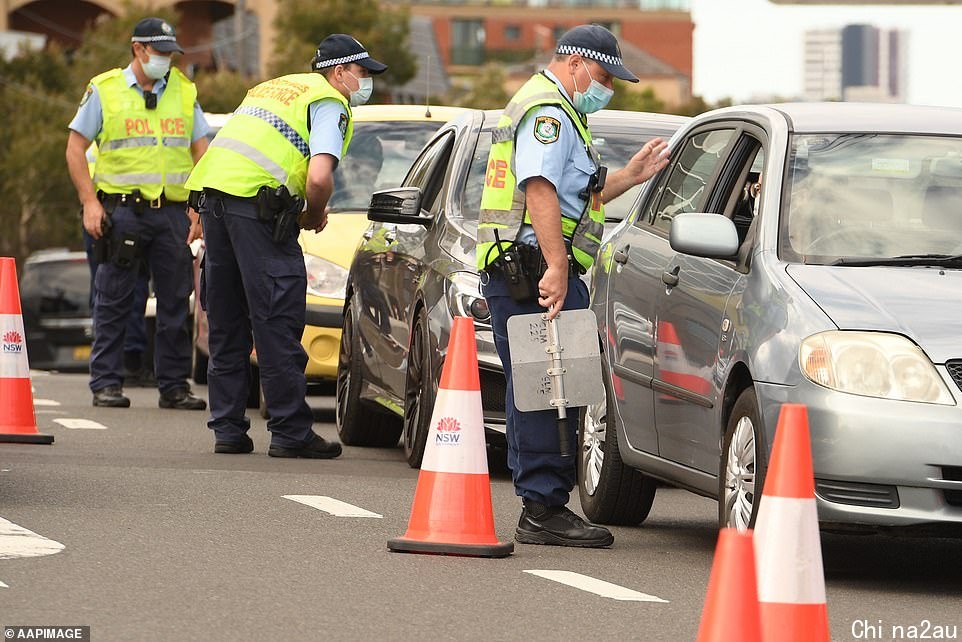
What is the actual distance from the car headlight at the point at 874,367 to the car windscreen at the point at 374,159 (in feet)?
22.3

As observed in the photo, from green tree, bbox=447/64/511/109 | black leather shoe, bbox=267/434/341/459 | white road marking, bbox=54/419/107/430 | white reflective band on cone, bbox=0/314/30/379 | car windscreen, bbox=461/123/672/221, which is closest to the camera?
car windscreen, bbox=461/123/672/221

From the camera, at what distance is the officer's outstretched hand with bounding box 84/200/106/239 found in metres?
13.7

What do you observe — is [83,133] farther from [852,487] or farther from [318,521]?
[852,487]

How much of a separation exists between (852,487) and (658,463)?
4.55 ft

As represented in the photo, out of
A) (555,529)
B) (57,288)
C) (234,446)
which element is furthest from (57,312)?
(555,529)

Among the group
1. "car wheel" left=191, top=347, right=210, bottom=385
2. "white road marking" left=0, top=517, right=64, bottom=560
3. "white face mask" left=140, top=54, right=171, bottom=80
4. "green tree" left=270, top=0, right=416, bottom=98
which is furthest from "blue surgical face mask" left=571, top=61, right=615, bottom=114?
"green tree" left=270, top=0, right=416, bottom=98

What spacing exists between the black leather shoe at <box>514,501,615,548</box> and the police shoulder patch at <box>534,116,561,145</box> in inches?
53.4

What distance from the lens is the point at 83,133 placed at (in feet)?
45.1

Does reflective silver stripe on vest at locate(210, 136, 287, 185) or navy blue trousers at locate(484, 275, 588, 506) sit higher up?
reflective silver stripe on vest at locate(210, 136, 287, 185)

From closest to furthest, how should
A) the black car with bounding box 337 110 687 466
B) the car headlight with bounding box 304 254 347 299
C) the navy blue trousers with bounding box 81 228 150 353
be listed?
the black car with bounding box 337 110 687 466
the car headlight with bounding box 304 254 347 299
the navy blue trousers with bounding box 81 228 150 353

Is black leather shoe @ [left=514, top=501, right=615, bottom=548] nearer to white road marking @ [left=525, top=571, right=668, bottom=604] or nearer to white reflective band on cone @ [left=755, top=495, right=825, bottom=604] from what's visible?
white road marking @ [left=525, top=571, right=668, bottom=604]

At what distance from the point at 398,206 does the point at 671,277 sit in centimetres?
267

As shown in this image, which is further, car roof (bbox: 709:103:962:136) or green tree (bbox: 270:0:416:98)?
green tree (bbox: 270:0:416:98)

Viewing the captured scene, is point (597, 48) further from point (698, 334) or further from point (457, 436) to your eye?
point (457, 436)
